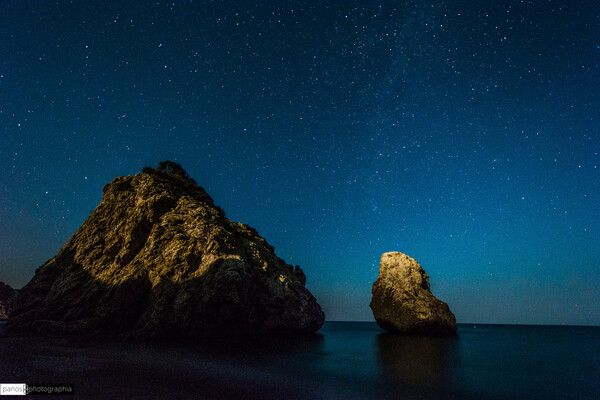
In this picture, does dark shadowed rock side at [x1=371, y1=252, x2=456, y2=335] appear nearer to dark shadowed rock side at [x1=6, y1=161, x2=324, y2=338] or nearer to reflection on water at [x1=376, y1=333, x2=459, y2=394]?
dark shadowed rock side at [x1=6, y1=161, x2=324, y2=338]

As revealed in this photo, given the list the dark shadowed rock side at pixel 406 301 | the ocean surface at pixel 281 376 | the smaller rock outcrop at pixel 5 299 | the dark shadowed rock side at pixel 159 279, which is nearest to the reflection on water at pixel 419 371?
the ocean surface at pixel 281 376

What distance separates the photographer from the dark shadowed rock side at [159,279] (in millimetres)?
27797

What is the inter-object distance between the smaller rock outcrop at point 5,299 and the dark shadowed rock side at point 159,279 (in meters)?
64.5

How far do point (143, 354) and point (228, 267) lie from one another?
1208 centimetres

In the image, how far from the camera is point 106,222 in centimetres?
3844

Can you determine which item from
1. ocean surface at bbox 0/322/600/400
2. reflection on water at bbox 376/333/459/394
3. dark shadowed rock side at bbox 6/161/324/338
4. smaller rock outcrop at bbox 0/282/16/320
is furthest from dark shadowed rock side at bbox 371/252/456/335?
smaller rock outcrop at bbox 0/282/16/320

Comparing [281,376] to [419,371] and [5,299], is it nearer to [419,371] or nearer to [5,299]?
[419,371]

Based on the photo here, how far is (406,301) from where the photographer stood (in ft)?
123

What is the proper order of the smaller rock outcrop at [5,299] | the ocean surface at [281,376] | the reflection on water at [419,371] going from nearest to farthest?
1. the ocean surface at [281,376]
2. the reflection on water at [419,371]
3. the smaller rock outcrop at [5,299]

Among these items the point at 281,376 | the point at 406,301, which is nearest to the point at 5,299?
the point at 406,301

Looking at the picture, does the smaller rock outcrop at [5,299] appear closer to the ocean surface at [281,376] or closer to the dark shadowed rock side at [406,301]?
the ocean surface at [281,376]

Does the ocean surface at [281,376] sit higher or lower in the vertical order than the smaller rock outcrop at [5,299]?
higher

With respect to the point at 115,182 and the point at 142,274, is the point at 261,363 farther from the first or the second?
the point at 115,182

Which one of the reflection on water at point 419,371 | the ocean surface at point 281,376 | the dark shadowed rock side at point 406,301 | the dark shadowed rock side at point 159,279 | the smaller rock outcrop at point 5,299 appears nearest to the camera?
the ocean surface at point 281,376
